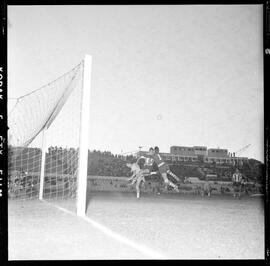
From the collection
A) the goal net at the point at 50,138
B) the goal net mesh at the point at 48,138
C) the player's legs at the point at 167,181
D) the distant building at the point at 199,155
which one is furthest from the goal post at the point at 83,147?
the player's legs at the point at 167,181

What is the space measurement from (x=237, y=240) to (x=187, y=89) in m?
1.28

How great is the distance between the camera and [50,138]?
322cm

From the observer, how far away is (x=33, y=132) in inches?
120

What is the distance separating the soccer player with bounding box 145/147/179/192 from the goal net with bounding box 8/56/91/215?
0.69 m

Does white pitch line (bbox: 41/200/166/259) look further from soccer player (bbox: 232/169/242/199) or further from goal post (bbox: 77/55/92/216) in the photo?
soccer player (bbox: 232/169/242/199)

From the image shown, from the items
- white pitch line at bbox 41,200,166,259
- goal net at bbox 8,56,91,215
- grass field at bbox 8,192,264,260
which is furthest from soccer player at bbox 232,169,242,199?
goal net at bbox 8,56,91,215

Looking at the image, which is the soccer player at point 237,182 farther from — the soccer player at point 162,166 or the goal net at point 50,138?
the goal net at point 50,138

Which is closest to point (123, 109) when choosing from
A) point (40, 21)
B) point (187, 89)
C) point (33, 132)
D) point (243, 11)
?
point (187, 89)

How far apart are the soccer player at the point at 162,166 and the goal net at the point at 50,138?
2.26 ft

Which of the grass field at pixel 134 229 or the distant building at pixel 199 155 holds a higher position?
the distant building at pixel 199 155

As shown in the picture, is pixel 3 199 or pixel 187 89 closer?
pixel 3 199

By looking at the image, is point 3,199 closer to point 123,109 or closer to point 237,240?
point 123,109

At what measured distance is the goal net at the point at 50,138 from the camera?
9.35ft

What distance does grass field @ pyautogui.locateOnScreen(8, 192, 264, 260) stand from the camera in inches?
92.0
